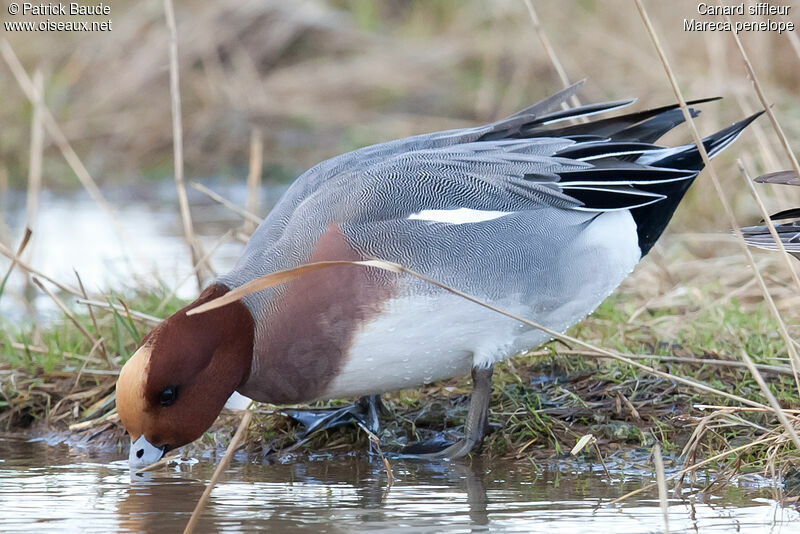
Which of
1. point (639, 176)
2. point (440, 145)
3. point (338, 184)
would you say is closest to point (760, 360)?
point (639, 176)

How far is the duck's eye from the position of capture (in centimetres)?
313

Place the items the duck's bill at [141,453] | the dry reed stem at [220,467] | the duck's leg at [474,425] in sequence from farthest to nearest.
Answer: the duck's leg at [474,425] < the duck's bill at [141,453] < the dry reed stem at [220,467]

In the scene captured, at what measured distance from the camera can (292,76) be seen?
10227 millimetres

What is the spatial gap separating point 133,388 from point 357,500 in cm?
67

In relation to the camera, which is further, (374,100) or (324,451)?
(374,100)

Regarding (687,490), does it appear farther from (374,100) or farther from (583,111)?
(374,100)

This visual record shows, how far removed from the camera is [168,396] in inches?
124

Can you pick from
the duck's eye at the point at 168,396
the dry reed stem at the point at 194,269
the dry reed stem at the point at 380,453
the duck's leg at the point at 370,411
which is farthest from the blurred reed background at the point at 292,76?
the duck's eye at the point at 168,396

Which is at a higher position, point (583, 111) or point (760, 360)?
point (583, 111)

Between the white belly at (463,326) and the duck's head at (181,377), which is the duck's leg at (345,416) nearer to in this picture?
the white belly at (463,326)

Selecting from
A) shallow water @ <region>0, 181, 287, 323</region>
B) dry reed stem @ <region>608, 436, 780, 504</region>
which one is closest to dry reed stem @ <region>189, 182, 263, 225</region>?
shallow water @ <region>0, 181, 287, 323</region>

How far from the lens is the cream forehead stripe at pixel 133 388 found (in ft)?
10.1

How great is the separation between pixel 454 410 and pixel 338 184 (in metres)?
0.86

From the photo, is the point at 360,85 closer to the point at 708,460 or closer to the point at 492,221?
the point at 492,221
